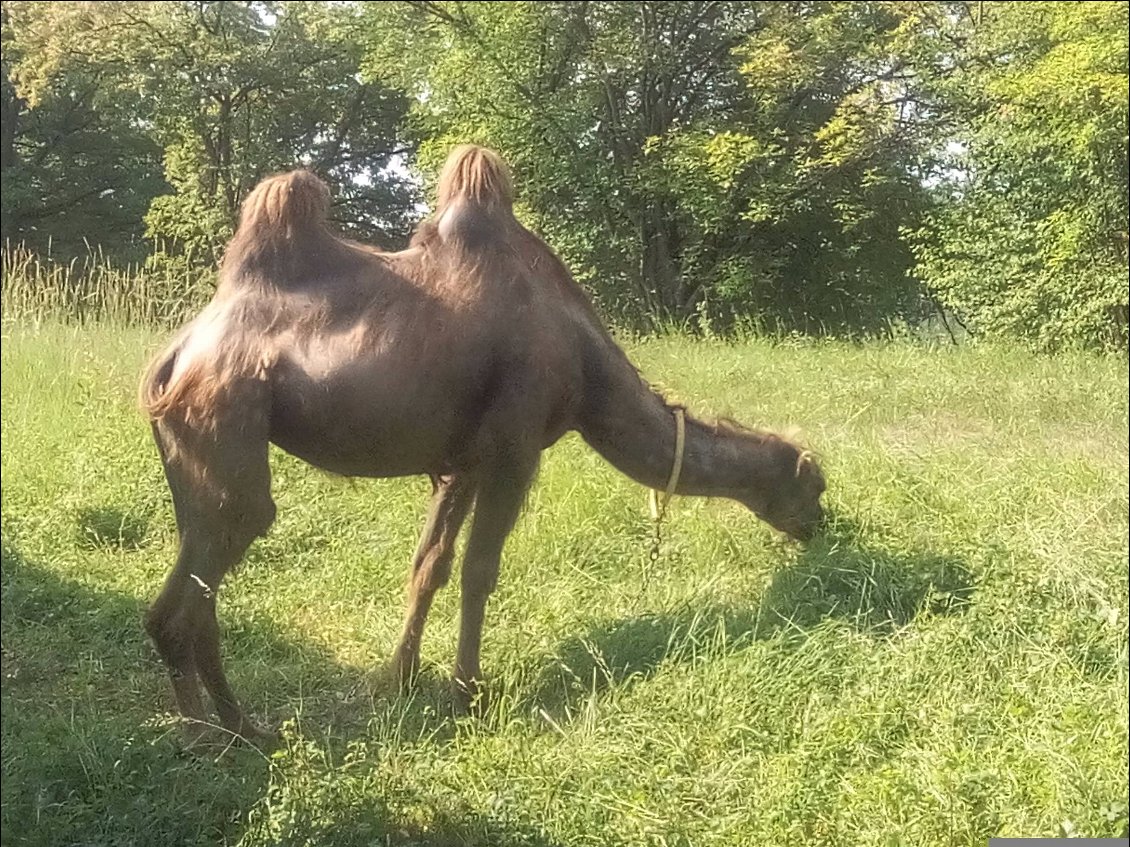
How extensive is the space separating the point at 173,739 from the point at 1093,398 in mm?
1923

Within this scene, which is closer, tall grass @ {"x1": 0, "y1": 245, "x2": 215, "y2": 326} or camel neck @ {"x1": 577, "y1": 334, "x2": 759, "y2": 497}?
tall grass @ {"x1": 0, "y1": 245, "x2": 215, "y2": 326}

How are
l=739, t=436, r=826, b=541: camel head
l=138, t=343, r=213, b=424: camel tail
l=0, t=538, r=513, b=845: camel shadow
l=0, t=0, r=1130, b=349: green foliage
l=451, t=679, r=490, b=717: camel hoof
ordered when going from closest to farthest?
1. l=0, t=538, r=513, b=845: camel shadow
2. l=138, t=343, r=213, b=424: camel tail
3. l=0, t=0, r=1130, b=349: green foliage
4. l=451, t=679, r=490, b=717: camel hoof
5. l=739, t=436, r=826, b=541: camel head

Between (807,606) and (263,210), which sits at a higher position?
(263,210)

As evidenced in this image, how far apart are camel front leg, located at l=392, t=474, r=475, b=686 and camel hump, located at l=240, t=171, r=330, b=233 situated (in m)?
0.63

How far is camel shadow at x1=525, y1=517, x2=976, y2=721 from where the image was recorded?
2.15m

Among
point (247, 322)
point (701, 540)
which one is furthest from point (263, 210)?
point (701, 540)

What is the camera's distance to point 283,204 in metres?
1.90

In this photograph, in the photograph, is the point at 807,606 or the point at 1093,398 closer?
the point at 1093,398

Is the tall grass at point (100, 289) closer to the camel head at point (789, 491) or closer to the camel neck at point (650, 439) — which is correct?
the camel neck at point (650, 439)

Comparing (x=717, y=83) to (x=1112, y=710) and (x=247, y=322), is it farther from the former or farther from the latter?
(x=1112, y=710)

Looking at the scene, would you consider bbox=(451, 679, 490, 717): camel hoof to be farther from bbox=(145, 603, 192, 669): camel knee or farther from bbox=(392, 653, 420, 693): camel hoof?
bbox=(145, 603, 192, 669): camel knee

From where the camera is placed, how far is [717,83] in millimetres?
2107

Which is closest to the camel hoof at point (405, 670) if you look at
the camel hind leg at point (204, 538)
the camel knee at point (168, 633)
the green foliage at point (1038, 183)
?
the camel hind leg at point (204, 538)

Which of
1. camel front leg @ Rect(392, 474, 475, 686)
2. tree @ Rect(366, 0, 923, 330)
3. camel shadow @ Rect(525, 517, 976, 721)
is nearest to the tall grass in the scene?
tree @ Rect(366, 0, 923, 330)
